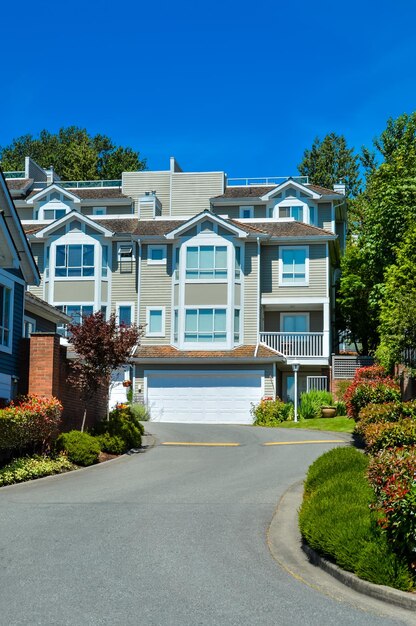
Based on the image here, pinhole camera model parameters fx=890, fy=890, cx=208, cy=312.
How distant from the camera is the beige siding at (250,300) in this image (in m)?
44.9

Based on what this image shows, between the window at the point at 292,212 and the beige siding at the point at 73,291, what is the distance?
479 inches

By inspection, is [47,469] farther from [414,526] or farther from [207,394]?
[207,394]

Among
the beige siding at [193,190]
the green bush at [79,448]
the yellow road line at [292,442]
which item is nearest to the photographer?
the green bush at [79,448]

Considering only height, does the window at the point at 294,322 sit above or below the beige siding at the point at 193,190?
below

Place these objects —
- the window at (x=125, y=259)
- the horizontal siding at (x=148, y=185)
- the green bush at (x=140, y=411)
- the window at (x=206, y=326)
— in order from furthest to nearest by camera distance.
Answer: the horizontal siding at (x=148, y=185) → the window at (x=125, y=259) → the window at (x=206, y=326) → the green bush at (x=140, y=411)

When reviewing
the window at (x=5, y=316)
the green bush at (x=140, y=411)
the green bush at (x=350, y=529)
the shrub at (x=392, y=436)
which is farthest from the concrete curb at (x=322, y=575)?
the green bush at (x=140, y=411)

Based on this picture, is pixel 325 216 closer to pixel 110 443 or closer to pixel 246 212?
pixel 246 212

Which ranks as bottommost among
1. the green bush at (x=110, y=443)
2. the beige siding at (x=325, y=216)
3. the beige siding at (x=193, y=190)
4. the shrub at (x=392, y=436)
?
the green bush at (x=110, y=443)

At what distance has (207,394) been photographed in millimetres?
43250

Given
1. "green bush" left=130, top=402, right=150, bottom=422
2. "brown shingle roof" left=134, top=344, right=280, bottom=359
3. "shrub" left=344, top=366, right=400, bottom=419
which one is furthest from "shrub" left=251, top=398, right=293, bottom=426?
"shrub" left=344, top=366, right=400, bottom=419

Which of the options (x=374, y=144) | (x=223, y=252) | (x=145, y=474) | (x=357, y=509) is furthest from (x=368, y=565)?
(x=374, y=144)

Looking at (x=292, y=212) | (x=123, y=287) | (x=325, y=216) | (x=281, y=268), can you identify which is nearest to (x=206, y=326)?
(x=281, y=268)

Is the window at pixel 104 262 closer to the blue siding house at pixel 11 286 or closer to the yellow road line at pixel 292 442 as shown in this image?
the blue siding house at pixel 11 286

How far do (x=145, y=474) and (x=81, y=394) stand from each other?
645 centimetres
